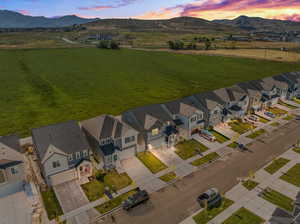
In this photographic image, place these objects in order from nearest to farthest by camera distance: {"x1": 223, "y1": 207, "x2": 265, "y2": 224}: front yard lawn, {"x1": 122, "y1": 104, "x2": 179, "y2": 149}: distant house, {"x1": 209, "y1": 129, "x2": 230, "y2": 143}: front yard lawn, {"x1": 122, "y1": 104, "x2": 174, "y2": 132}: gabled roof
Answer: {"x1": 223, "y1": 207, "x2": 265, "y2": 224}: front yard lawn, {"x1": 122, "y1": 104, "x2": 179, "y2": 149}: distant house, {"x1": 122, "y1": 104, "x2": 174, "y2": 132}: gabled roof, {"x1": 209, "y1": 129, "x2": 230, "y2": 143}: front yard lawn

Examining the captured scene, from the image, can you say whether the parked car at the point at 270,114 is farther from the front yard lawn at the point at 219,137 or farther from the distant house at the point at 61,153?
the distant house at the point at 61,153

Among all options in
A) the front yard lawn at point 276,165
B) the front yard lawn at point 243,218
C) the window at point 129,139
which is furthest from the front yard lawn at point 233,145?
the window at point 129,139

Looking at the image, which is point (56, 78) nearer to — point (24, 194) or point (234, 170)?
point (24, 194)

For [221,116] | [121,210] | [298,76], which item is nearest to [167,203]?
[121,210]

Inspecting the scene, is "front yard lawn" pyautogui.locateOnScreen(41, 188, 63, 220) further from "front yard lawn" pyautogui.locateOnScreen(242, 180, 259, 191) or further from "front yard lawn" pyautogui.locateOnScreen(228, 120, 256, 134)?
"front yard lawn" pyautogui.locateOnScreen(228, 120, 256, 134)

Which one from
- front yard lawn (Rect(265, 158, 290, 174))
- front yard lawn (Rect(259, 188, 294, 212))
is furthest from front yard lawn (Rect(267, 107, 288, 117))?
front yard lawn (Rect(259, 188, 294, 212))
